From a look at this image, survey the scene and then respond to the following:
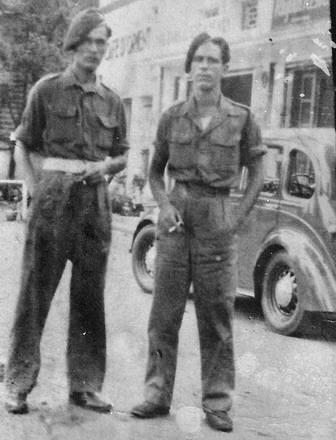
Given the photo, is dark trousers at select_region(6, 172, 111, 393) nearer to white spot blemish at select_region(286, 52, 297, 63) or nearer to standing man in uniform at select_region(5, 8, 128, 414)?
standing man in uniform at select_region(5, 8, 128, 414)

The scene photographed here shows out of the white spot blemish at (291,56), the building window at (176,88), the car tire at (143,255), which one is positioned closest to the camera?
the building window at (176,88)

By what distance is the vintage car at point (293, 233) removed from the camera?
6.34m

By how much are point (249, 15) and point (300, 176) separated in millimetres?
1365

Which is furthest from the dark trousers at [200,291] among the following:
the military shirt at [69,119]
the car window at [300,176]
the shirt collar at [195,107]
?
the car window at [300,176]

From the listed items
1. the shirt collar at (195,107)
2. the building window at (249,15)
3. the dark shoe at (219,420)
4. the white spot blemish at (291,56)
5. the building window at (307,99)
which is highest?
the building window at (249,15)

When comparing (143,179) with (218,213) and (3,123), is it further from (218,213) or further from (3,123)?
(218,213)

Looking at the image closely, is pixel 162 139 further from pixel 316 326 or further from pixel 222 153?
pixel 316 326

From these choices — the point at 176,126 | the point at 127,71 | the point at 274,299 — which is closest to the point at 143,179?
the point at 127,71

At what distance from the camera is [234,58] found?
7.73m

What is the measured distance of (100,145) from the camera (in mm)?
4082

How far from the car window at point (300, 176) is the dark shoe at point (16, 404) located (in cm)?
337

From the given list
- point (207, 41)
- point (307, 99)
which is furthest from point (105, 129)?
point (307, 99)

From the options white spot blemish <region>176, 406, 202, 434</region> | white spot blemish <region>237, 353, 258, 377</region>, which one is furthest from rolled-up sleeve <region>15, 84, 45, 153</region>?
white spot blemish <region>237, 353, 258, 377</region>

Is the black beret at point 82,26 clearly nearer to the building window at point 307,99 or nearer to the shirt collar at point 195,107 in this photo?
the shirt collar at point 195,107
